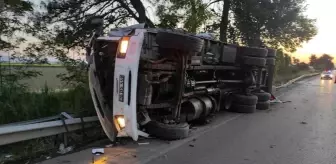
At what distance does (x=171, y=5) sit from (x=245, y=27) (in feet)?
16.9

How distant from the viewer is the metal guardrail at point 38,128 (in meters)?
4.06

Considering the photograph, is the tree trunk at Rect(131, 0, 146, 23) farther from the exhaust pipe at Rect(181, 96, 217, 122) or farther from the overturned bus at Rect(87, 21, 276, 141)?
the exhaust pipe at Rect(181, 96, 217, 122)

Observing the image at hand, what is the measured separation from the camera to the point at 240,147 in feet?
17.4

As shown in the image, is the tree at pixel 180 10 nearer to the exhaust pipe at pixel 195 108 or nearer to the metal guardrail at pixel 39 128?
the exhaust pipe at pixel 195 108

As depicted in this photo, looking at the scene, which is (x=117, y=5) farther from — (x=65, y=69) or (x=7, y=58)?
(x=7, y=58)

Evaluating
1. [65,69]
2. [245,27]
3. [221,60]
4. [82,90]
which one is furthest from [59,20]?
[245,27]

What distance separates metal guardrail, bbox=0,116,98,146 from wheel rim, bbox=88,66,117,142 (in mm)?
326

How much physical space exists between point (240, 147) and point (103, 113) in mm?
2226

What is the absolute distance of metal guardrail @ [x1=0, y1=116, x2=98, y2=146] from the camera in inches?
160

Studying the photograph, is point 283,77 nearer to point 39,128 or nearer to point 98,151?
point 98,151

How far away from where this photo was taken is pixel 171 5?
11.3 meters

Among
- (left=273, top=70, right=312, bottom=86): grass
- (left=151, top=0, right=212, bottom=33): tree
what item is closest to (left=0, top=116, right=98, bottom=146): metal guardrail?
(left=151, top=0, right=212, bottom=33): tree

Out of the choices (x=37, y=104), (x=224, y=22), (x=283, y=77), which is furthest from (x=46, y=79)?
(x=283, y=77)

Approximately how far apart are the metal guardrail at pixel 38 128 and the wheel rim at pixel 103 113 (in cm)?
33
